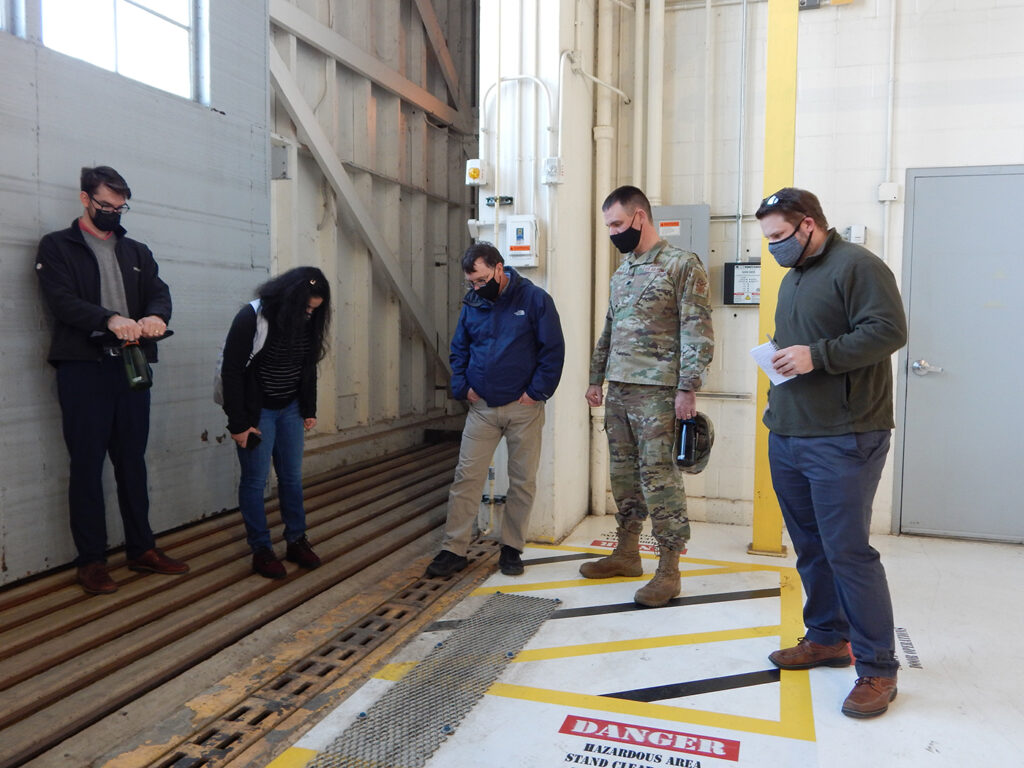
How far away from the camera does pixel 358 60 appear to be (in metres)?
6.61

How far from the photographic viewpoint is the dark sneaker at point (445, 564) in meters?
3.98

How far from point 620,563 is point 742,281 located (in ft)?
6.66

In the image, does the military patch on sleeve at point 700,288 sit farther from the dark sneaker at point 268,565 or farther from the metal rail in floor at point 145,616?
the dark sneaker at point 268,565

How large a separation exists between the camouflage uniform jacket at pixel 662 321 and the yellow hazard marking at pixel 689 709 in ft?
3.55

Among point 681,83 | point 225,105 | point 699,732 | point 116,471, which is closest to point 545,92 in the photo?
point 681,83

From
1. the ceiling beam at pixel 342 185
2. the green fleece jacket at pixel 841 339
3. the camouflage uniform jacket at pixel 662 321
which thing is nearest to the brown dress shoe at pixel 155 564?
the camouflage uniform jacket at pixel 662 321

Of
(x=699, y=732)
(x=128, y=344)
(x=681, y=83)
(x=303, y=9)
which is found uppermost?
(x=303, y=9)

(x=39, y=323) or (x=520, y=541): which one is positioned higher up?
(x=39, y=323)

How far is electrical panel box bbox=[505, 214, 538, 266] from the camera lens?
436 centimetres

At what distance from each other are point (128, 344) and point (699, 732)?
2.84m

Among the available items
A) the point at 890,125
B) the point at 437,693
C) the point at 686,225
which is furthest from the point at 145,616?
the point at 890,125

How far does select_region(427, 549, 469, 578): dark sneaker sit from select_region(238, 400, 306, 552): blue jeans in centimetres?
70

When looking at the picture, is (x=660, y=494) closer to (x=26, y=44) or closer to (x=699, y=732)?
(x=699, y=732)

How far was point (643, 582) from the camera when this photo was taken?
3.94m
